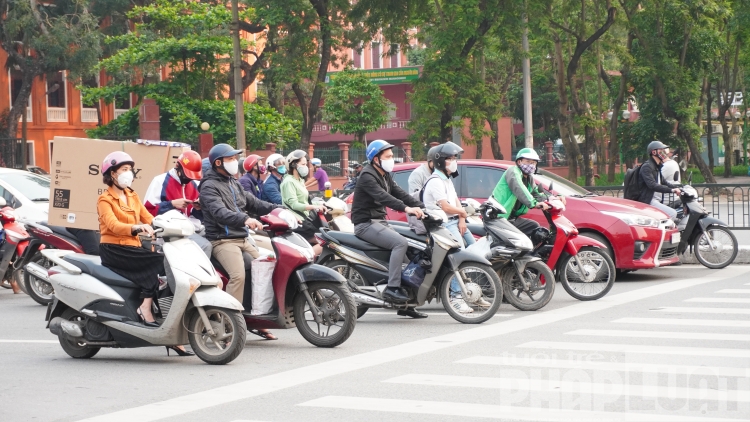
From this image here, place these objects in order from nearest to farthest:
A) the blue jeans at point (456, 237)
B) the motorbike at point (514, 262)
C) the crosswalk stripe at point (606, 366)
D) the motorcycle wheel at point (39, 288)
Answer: the crosswalk stripe at point (606, 366), the blue jeans at point (456, 237), the motorbike at point (514, 262), the motorcycle wheel at point (39, 288)

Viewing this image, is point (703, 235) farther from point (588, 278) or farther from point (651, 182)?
point (588, 278)

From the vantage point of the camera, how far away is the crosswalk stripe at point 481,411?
19.5 ft

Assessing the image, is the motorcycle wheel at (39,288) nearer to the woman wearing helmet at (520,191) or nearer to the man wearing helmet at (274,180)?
the man wearing helmet at (274,180)

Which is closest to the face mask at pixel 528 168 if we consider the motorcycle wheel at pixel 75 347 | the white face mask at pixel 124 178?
the white face mask at pixel 124 178

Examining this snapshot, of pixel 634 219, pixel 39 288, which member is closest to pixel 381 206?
pixel 634 219

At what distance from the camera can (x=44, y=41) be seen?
Answer: 135 ft

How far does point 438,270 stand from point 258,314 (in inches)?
84.5

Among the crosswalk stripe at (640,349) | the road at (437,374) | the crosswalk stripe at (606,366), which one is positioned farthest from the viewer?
the crosswalk stripe at (640,349)

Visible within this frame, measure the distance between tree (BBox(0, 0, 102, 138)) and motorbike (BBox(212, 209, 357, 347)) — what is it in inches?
1373

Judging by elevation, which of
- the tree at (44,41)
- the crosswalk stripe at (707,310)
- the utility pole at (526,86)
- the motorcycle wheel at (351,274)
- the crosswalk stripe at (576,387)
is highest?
the tree at (44,41)

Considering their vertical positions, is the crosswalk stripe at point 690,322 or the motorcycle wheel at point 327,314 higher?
the motorcycle wheel at point 327,314

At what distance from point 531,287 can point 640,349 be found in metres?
2.73

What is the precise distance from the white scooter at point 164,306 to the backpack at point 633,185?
887cm

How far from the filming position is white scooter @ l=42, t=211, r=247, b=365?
8047 millimetres
